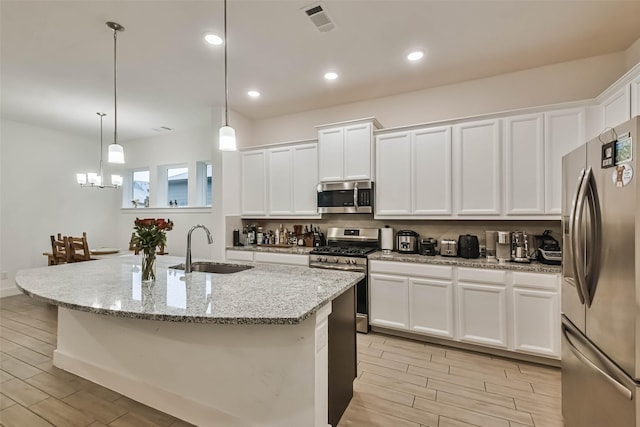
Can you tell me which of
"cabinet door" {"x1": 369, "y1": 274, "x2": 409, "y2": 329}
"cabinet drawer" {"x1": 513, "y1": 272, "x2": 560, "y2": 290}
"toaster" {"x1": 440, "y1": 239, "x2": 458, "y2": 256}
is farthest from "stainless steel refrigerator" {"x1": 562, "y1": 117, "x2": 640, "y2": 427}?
"cabinet door" {"x1": 369, "y1": 274, "x2": 409, "y2": 329}

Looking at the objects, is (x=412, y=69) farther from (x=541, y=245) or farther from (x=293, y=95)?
(x=541, y=245)

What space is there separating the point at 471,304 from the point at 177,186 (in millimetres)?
5454

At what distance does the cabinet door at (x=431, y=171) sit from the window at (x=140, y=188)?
5.48 meters

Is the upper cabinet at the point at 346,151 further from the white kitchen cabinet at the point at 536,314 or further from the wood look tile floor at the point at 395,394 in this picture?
the wood look tile floor at the point at 395,394

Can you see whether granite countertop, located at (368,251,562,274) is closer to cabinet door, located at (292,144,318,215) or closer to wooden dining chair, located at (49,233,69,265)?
cabinet door, located at (292,144,318,215)

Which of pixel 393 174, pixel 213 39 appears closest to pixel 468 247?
pixel 393 174

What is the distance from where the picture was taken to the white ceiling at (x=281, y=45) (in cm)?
220

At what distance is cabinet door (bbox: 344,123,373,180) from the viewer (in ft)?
11.5

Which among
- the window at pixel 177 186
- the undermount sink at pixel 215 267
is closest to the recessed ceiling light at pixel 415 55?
the undermount sink at pixel 215 267

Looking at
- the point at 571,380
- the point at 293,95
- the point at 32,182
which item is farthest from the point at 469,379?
the point at 32,182

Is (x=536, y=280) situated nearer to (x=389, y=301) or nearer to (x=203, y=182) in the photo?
→ (x=389, y=301)

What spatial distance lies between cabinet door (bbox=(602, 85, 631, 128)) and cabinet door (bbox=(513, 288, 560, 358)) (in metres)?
1.50

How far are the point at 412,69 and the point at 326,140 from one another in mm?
1285

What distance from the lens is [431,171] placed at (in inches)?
127
